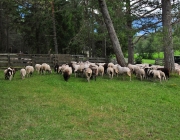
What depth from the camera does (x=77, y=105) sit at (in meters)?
7.38

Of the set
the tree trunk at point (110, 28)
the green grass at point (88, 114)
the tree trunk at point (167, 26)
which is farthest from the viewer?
the tree trunk at point (110, 28)

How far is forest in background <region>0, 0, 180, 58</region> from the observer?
1700cm

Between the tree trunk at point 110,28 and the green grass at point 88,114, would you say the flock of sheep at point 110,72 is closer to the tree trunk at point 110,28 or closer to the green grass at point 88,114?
the tree trunk at point 110,28

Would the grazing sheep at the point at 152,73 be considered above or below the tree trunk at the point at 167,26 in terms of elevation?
below

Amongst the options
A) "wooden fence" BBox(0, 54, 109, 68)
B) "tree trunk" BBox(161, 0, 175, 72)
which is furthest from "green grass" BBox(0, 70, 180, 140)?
"wooden fence" BBox(0, 54, 109, 68)

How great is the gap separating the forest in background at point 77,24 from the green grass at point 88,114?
6.68m

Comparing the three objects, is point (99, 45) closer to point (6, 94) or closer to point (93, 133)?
point (6, 94)

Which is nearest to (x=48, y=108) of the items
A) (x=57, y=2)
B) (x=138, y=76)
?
(x=138, y=76)

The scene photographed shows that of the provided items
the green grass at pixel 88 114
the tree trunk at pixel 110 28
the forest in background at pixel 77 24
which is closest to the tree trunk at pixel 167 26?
the forest in background at pixel 77 24

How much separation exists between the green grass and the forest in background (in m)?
6.68

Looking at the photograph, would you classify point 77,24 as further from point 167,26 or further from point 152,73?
point 152,73

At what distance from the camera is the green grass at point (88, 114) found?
5.06 m

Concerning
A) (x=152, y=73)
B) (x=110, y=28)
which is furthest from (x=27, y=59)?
(x=152, y=73)

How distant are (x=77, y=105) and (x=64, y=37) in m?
22.6
